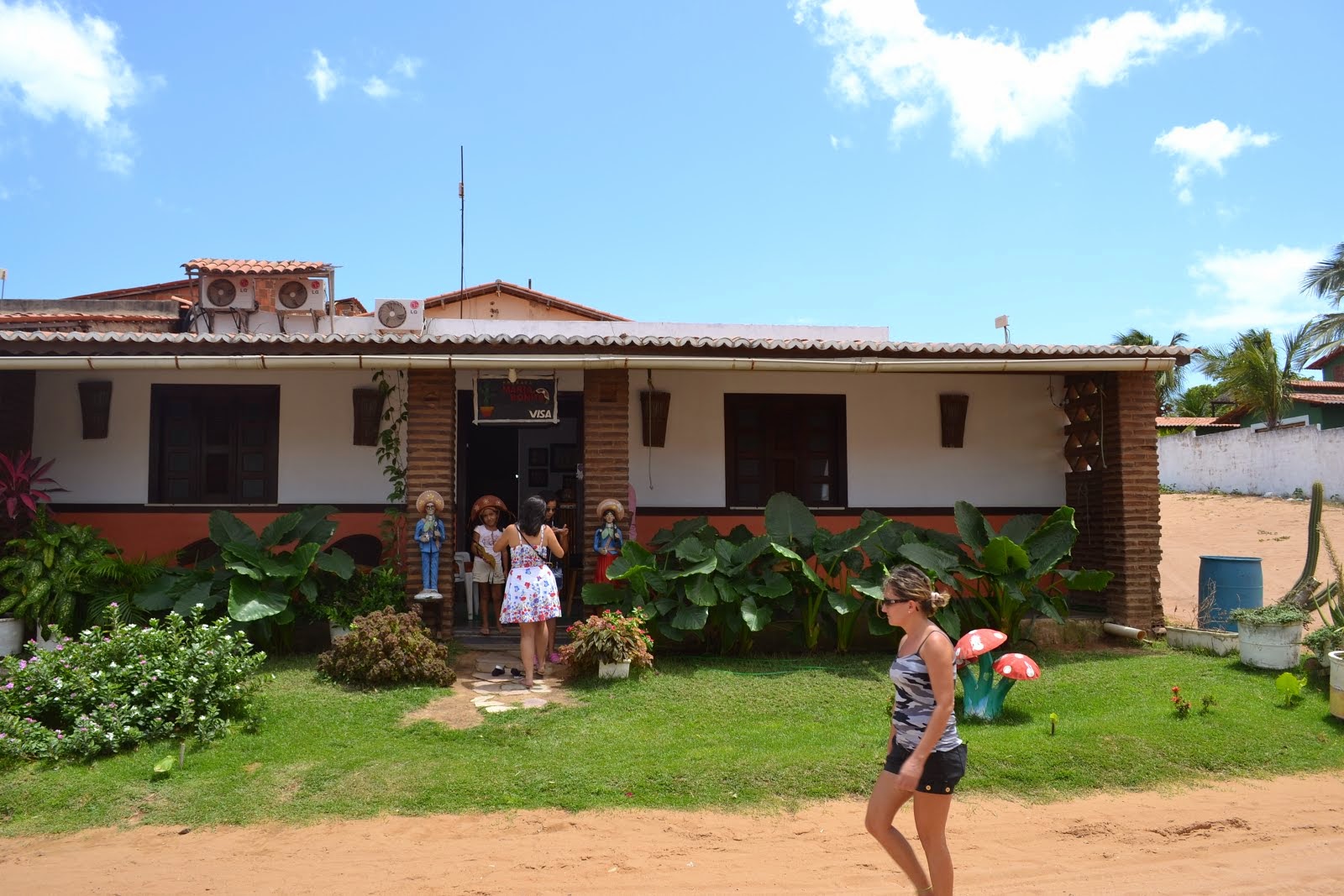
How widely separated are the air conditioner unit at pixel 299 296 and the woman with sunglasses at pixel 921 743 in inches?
490

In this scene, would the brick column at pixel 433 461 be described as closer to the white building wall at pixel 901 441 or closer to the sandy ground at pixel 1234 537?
the white building wall at pixel 901 441

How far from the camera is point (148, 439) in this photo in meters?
9.53

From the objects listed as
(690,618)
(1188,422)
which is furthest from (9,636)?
(1188,422)

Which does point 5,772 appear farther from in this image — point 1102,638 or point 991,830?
point 1102,638

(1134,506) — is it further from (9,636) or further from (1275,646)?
(9,636)

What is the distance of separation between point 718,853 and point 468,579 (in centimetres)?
561

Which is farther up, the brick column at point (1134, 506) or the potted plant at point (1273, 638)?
the brick column at point (1134, 506)

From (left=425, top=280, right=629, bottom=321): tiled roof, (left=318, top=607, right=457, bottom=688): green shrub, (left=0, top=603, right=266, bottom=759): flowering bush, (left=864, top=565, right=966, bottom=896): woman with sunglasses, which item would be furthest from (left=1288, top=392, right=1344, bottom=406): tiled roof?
(left=0, top=603, right=266, bottom=759): flowering bush

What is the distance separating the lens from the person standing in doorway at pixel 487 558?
882 centimetres

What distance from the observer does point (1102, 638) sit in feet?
30.4

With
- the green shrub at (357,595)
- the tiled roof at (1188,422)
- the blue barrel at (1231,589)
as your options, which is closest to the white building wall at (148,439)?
the green shrub at (357,595)

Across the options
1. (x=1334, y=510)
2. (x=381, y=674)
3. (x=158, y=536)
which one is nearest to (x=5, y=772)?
(x=381, y=674)

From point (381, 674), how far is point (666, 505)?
3798 millimetres

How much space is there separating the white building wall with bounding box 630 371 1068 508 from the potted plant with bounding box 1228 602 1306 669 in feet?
9.40
